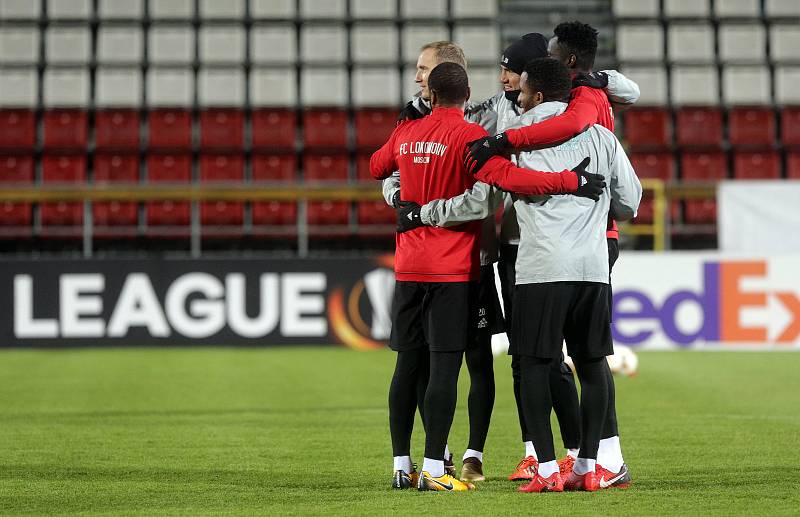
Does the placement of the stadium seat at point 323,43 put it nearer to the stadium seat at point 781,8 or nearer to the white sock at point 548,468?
the stadium seat at point 781,8

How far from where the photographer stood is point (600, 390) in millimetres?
4867

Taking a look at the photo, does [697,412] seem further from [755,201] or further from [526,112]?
[755,201]

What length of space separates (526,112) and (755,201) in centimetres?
868

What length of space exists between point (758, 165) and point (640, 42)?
242cm

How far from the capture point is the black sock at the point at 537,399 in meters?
4.74

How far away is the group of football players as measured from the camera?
15.6ft

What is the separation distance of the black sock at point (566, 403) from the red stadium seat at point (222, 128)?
11.9 metres

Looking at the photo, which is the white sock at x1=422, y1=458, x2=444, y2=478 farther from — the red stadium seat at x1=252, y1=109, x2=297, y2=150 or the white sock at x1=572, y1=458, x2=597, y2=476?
the red stadium seat at x1=252, y1=109, x2=297, y2=150

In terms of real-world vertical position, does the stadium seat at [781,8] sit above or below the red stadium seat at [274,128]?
above

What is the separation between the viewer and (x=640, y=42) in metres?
17.6

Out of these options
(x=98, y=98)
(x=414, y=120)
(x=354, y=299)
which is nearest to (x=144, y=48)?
(x=98, y=98)

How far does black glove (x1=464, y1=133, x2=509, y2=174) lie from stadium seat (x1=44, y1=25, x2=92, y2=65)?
13.4m

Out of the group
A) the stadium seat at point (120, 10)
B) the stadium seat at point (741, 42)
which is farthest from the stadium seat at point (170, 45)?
the stadium seat at point (741, 42)

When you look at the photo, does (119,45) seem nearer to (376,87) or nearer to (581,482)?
(376,87)
